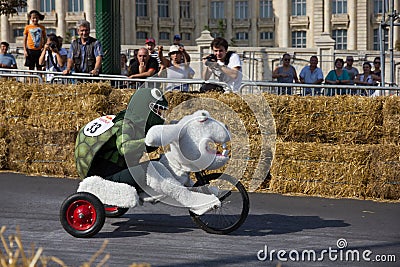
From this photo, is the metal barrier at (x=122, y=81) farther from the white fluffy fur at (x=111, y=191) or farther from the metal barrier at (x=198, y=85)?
the white fluffy fur at (x=111, y=191)

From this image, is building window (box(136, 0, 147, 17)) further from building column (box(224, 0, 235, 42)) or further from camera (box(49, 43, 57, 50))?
camera (box(49, 43, 57, 50))

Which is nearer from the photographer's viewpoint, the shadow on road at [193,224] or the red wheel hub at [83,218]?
the red wheel hub at [83,218]

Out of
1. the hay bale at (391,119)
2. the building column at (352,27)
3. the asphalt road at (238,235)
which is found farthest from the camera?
the building column at (352,27)

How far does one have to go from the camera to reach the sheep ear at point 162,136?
25.8ft

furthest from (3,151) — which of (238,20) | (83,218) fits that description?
(238,20)

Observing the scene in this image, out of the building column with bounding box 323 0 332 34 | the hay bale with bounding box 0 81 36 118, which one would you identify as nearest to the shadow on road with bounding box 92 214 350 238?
the hay bale with bounding box 0 81 36 118

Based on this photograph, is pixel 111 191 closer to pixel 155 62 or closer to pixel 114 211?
pixel 114 211

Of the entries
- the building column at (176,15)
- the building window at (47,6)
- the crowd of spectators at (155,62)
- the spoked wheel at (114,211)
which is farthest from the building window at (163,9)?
the spoked wheel at (114,211)

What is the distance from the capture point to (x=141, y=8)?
84.3 meters

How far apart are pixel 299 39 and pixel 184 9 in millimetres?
13030

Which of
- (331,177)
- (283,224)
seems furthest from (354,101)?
(283,224)

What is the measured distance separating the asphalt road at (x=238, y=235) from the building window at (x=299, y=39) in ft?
237

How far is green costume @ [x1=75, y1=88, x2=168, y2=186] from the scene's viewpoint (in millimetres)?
8070

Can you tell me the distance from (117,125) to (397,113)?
488 centimetres
